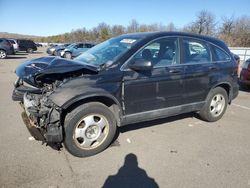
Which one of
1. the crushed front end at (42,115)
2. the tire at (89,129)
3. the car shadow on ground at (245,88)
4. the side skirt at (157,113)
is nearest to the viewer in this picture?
the crushed front end at (42,115)

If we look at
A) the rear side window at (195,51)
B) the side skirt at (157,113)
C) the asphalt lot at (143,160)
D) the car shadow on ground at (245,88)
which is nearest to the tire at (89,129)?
the asphalt lot at (143,160)

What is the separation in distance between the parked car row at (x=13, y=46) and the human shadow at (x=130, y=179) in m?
21.9

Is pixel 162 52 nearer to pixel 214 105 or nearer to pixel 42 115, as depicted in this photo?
pixel 214 105

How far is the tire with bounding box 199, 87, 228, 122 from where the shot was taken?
527 centimetres

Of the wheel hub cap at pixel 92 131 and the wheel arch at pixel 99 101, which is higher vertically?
the wheel arch at pixel 99 101

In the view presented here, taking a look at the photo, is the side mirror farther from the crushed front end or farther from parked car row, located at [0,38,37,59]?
parked car row, located at [0,38,37,59]

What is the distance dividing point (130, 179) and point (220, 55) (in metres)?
3.55

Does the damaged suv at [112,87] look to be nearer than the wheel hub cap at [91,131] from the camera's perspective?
Yes

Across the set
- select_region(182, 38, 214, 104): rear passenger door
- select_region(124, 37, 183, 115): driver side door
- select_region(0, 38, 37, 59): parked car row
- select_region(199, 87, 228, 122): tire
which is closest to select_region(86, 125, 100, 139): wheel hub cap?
select_region(124, 37, 183, 115): driver side door

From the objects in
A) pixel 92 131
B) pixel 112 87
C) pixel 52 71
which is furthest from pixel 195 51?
pixel 52 71

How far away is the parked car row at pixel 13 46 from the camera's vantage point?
21.9 metres

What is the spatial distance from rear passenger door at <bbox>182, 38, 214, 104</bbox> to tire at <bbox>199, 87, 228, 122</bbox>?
0.70 ft

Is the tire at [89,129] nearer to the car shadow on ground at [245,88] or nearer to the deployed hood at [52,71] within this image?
the deployed hood at [52,71]

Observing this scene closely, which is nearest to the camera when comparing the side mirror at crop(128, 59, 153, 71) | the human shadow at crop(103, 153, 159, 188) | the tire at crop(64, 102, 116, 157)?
the human shadow at crop(103, 153, 159, 188)
